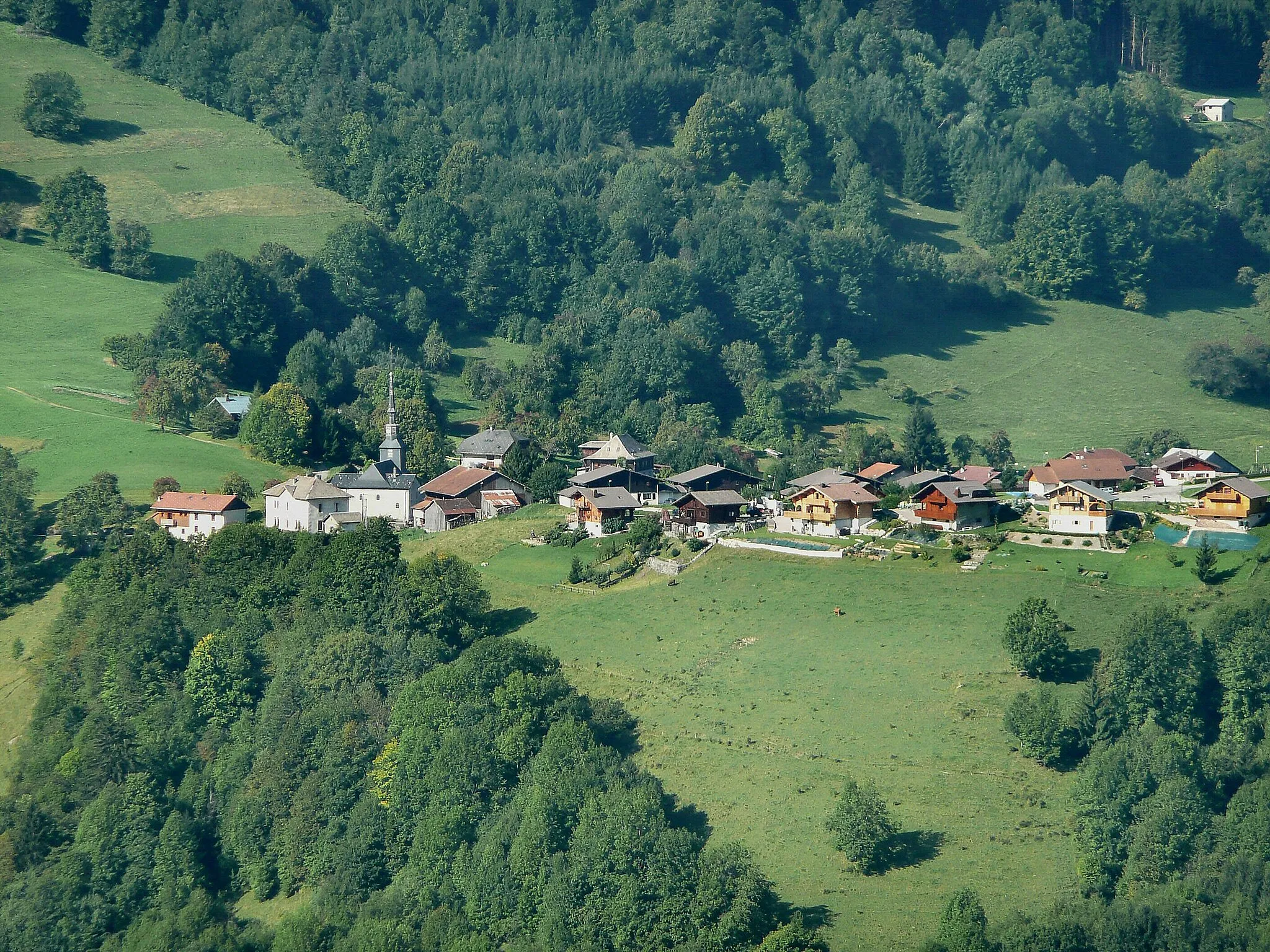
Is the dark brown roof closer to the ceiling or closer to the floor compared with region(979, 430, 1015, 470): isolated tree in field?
closer to the ceiling

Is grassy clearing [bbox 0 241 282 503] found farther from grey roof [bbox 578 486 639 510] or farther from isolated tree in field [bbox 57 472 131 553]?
grey roof [bbox 578 486 639 510]

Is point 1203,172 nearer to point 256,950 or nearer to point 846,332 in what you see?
point 846,332

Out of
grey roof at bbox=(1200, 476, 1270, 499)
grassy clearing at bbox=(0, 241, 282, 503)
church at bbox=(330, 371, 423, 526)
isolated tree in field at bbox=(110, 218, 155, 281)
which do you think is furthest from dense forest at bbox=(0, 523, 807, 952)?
isolated tree in field at bbox=(110, 218, 155, 281)

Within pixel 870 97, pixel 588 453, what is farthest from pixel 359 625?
pixel 870 97

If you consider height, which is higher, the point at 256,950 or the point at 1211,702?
the point at 1211,702

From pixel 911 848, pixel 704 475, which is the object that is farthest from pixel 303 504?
pixel 911 848

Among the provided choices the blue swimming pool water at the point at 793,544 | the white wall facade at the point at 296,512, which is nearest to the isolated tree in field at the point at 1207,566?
the blue swimming pool water at the point at 793,544

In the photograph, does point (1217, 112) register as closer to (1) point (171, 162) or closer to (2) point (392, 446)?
(1) point (171, 162)
